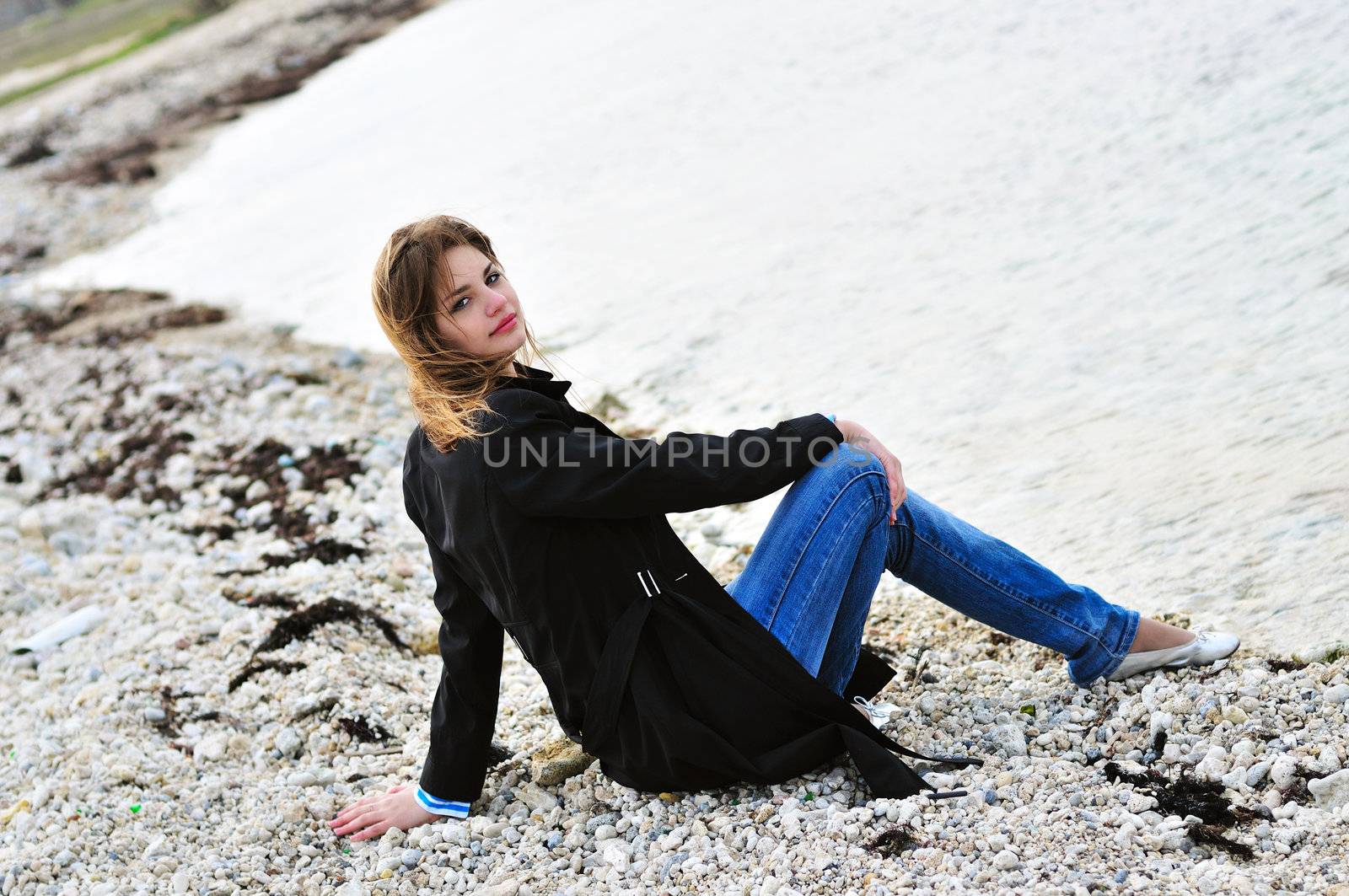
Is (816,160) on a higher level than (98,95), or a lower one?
lower

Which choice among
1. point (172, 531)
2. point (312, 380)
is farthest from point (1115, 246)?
point (172, 531)

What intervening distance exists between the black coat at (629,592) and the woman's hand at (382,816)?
1.97ft

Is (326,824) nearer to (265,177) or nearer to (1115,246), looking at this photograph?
(1115,246)

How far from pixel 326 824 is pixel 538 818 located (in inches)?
30.4

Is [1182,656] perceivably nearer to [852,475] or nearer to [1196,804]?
[1196,804]

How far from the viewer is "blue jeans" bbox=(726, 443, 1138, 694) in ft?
11.9

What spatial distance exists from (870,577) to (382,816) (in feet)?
5.70

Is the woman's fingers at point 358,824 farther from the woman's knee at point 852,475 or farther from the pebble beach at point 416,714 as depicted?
the woman's knee at point 852,475

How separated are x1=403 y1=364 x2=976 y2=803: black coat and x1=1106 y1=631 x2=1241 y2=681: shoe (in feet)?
2.82

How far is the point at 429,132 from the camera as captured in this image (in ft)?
59.5

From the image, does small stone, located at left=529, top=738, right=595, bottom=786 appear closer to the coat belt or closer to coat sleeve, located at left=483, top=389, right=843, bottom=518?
the coat belt

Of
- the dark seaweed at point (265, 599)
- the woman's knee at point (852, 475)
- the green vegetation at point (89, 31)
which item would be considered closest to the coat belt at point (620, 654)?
the woman's knee at point (852, 475)

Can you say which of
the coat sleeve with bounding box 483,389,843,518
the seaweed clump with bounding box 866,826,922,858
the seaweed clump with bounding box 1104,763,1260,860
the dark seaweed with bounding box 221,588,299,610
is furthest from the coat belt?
the dark seaweed with bounding box 221,588,299,610

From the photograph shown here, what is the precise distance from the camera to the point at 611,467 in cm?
328
